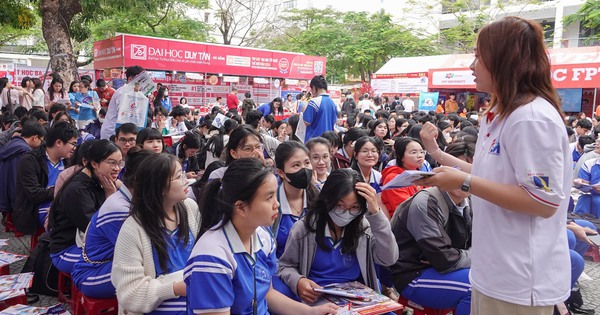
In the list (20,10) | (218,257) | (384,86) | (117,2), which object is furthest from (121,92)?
(384,86)

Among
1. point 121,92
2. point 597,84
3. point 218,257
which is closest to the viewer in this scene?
point 218,257

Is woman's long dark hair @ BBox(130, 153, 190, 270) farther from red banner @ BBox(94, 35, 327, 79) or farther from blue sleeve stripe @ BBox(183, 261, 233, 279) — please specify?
red banner @ BBox(94, 35, 327, 79)

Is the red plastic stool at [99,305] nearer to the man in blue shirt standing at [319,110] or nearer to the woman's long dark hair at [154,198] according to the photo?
the woman's long dark hair at [154,198]

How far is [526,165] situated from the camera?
141cm

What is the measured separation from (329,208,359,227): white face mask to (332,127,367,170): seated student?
7.50ft

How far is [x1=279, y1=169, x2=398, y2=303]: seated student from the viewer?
2451mm

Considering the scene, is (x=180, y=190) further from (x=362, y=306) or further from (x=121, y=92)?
(x=121, y=92)

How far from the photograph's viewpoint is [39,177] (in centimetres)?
411

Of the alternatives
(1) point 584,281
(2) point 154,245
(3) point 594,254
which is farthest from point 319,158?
(3) point 594,254

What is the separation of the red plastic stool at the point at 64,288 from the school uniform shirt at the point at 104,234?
710 mm

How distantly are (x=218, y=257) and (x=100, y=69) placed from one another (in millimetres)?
14765

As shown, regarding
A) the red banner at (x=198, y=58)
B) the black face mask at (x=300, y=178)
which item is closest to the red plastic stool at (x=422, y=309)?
the black face mask at (x=300, y=178)

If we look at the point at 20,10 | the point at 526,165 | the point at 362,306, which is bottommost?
the point at 362,306

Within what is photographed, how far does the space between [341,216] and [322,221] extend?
112 millimetres
